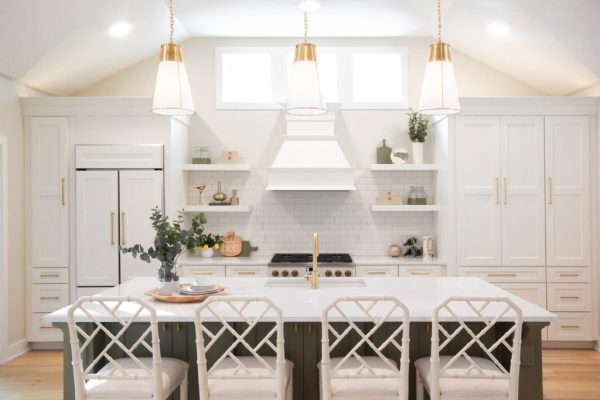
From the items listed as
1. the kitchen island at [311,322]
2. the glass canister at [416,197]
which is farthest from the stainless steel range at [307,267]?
the kitchen island at [311,322]

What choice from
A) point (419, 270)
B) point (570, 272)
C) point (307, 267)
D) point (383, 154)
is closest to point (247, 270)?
point (307, 267)

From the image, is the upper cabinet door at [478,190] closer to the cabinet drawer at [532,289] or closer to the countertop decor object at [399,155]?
the cabinet drawer at [532,289]

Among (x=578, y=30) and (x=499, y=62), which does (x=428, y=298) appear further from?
(x=499, y=62)

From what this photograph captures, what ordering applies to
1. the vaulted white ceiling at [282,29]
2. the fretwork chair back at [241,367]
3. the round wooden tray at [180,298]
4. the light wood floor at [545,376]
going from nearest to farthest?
1. the fretwork chair back at [241,367]
2. the round wooden tray at [180,298]
3. the light wood floor at [545,376]
4. the vaulted white ceiling at [282,29]

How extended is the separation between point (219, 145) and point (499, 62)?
315 cm

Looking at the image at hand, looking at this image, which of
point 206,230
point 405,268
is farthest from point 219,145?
point 405,268

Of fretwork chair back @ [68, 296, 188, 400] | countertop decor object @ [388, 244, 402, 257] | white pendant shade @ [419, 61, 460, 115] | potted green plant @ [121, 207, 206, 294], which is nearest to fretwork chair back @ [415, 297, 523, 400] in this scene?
white pendant shade @ [419, 61, 460, 115]

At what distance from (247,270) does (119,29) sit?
2.61 meters

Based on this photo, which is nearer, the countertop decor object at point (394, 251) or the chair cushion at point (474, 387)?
the chair cushion at point (474, 387)

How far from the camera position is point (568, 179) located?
18.2 ft

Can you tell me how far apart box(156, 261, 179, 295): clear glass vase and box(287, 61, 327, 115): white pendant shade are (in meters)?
1.24

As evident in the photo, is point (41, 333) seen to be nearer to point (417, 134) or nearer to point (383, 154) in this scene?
point (383, 154)

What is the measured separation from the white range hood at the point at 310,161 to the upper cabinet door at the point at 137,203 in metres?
1.13

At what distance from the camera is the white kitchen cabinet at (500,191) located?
18.2ft
